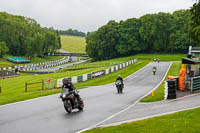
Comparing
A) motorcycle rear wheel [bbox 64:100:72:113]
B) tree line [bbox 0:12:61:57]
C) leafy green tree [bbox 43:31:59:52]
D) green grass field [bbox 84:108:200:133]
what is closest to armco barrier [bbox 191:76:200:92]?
green grass field [bbox 84:108:200:133]

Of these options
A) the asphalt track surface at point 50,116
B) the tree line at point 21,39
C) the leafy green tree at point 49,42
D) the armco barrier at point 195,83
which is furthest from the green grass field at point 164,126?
the leafy green tree at point 49,42

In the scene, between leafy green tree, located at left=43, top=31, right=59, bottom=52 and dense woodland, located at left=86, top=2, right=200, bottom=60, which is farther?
leafy green tree, located at left=43, top=31, right=59, bottom=52

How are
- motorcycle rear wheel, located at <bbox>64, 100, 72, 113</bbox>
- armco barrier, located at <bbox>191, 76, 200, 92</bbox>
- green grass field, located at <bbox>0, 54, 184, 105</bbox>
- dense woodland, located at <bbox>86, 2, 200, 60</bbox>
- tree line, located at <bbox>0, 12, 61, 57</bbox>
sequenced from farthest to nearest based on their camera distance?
tree line, located at <bbox>0, 12, 61, 57</bbox>, dense woodland, located at <bbox>86, 2, 200, 60</bbox>, green grass field, located at <bbox>0, 54, 184, 105</bbox>, armco barrier, located at <bbox>191, 76, 200, 92</bbox>, motorcycle rear wheel, located at <bbox>64, 100, 72, 113</bbox>

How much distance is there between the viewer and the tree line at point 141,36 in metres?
94.1

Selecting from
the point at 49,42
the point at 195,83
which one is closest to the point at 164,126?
the point at 195,83

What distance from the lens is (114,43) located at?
9881 centimetres

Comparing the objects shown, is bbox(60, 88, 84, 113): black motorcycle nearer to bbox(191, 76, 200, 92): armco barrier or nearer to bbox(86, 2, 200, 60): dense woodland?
bbox(191, 76, 200, 92): armco barrier

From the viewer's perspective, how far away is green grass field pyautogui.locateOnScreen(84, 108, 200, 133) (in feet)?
29.7

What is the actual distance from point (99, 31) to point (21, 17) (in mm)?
55174

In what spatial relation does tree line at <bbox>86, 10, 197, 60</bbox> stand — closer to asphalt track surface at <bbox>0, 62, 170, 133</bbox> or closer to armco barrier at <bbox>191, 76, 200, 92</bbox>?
armco barrier at <bbox>191, 76, 200, 92</bbox>

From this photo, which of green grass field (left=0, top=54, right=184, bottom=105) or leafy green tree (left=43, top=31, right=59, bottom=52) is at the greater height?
leafy green tree (left=43, top=31, right=59, bottom=52)

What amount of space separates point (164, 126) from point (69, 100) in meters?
5.57

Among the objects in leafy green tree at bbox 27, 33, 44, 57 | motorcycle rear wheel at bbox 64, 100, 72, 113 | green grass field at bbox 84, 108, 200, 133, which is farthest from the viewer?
leafy green tree at bbox 27, 33, 44, 57

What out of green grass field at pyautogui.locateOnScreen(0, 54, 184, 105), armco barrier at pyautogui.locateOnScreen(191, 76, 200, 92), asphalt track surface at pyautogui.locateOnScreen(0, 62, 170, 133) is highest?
armco barrier at pyautogui.locateOnScreen(191, 76, 200, 92)
